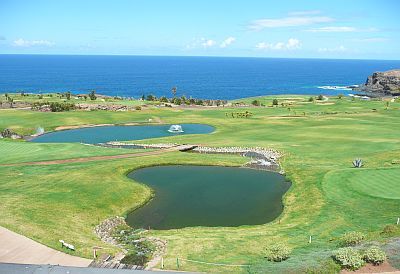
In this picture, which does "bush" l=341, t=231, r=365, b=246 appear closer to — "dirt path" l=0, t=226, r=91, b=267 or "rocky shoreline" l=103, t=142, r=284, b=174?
"dirt path" l=0, t=226, r=91, b=267

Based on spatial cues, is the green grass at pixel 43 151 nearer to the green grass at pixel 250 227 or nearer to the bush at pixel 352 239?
the green grass at pixel 250 227

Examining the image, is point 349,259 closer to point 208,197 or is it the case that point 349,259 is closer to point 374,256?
point 374,256

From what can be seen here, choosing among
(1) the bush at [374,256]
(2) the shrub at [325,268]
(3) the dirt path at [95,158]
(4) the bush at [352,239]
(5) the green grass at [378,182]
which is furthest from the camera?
(3) the dirt path at [95,158]

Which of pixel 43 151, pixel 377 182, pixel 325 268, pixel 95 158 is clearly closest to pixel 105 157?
pixel 95 158

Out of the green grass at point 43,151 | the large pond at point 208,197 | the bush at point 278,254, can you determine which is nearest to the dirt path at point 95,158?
the green grass at point 43,151

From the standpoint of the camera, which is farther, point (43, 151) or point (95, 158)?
point (43, 151)

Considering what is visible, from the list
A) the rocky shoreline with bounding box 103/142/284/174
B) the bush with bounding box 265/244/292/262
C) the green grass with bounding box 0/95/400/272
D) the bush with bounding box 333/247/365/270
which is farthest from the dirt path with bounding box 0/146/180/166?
the bush with bounding box 333/247/365/270
